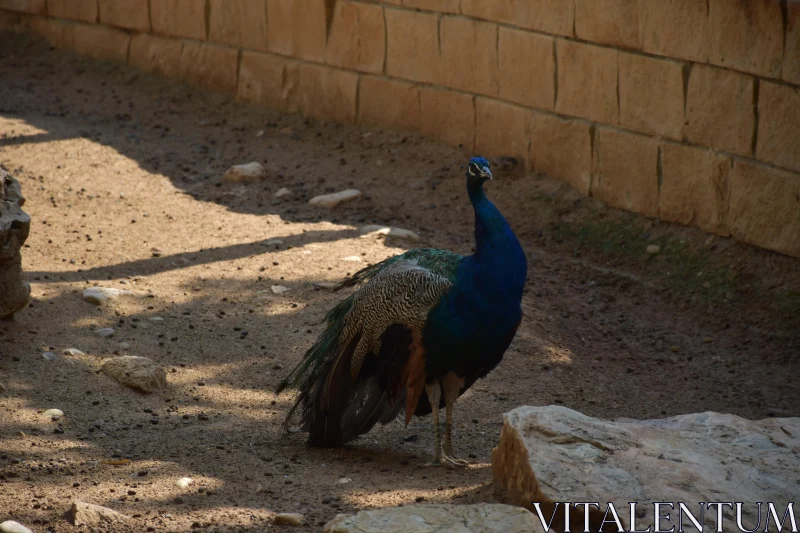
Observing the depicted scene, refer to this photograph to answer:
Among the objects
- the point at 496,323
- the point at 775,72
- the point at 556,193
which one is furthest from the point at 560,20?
the point at 496,323

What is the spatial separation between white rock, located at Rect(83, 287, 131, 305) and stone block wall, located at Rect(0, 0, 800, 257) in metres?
3.45

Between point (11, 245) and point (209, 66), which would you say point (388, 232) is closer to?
point (11, 245)

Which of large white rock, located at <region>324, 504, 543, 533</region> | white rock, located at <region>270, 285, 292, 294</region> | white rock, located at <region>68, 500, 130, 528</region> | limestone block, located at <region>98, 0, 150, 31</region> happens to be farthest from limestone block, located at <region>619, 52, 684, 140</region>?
limestone block, located at <region>98, 0, 150, 31</region>

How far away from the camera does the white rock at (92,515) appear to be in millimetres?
3645

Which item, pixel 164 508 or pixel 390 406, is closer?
pixel 164 508

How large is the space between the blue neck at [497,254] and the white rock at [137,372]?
73.7 inches

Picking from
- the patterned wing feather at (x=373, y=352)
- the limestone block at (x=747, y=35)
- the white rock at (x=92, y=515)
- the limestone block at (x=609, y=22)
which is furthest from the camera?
the limestone block at (x=609, y=22)

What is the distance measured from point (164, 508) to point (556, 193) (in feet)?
15.4

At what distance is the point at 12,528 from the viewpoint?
11.5 feet

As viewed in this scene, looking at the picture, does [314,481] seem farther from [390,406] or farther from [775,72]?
[775,72]

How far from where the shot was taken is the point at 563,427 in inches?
150

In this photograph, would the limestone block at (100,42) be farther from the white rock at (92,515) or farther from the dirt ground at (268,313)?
the white rock at (92,515)

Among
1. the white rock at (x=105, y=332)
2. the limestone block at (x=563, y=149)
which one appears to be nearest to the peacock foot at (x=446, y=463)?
the white rock at (x=105, y=332)

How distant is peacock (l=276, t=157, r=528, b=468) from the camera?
4367 mm
